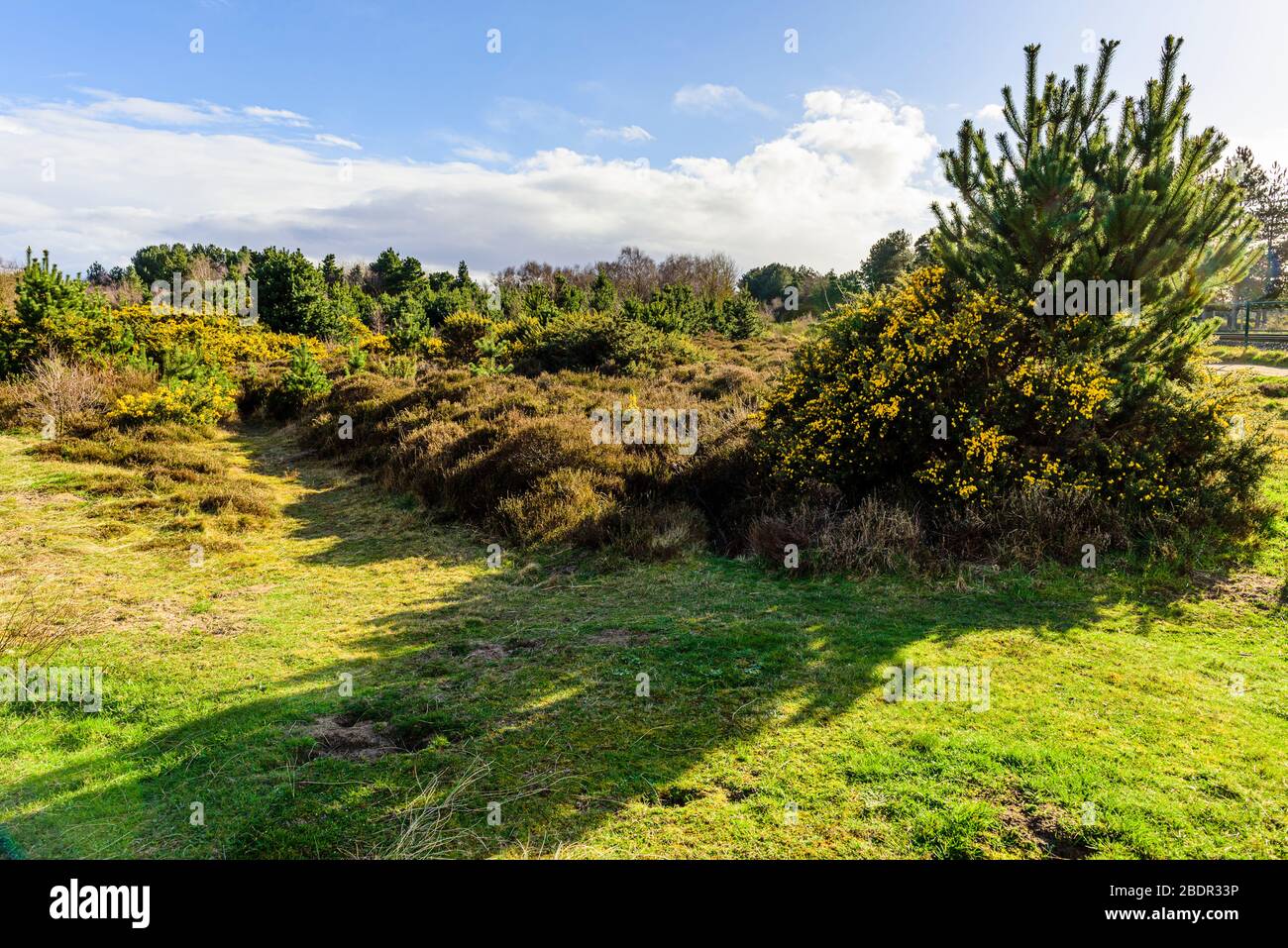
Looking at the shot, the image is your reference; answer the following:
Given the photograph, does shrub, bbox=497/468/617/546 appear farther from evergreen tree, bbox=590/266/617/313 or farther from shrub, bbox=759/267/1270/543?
evergreen tree, bbox=590/266/617/313

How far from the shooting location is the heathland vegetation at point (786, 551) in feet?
11.6

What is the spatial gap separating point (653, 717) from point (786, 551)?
3658 mm

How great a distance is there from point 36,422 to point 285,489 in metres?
6.24

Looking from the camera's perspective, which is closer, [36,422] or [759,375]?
[36,422]

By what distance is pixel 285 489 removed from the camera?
12383 mm

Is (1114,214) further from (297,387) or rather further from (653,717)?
(297,387)

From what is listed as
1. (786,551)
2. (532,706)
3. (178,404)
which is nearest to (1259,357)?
(786,551)

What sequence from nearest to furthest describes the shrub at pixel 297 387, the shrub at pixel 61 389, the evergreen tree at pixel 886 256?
1. the shrub at pixel 61 389
2. the shrub at pixel 297 387
3. the evergreen tree at pixel 886 256

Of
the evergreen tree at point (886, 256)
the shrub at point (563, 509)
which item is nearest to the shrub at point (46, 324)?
the shrub at point (563, 509)

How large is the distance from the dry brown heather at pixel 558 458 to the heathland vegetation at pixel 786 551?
0.26ft

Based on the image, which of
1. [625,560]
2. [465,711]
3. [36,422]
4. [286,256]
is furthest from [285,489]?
[286,256]

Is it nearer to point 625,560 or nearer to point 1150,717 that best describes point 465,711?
point 625,560

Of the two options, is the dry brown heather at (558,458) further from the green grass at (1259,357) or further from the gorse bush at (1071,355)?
the green grass at (1259,357)

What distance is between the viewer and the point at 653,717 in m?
4.38
